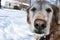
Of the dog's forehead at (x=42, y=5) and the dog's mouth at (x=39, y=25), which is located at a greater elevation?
the dog's forehead at (x=42, y=5)

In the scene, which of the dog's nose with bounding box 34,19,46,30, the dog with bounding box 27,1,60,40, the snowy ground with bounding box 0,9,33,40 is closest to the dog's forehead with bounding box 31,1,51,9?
the dog with bounding box 27,1,60,40

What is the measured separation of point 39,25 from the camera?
A: 2.65 feet

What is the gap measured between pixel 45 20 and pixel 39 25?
0.05 meters

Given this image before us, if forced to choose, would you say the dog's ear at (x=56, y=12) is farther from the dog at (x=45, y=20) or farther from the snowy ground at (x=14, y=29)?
the snowy ground at (x=14, y=29)

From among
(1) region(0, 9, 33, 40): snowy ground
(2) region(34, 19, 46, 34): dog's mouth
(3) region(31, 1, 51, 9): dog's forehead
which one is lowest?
(1) region(0, 9, 33, 40): snowy ground

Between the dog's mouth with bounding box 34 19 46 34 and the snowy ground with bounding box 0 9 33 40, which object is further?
the snowy ground with bounding box 0 9 33 40

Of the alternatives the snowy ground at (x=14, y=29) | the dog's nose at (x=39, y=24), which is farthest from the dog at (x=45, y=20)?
the snowy ground at (x=14, y=29)

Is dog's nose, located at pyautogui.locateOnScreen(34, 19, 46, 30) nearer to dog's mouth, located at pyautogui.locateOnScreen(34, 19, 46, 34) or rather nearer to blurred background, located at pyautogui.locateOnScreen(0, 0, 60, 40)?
dog's mouth, located at pyautogui.locateOnScreen(34, 19, 46, 34)

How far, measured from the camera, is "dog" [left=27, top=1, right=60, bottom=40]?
33.2 inches

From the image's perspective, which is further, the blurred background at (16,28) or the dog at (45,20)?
the blurred background at (16,28)

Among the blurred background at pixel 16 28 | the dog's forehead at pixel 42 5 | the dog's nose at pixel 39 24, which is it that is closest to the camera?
the dog's nose at pixel 39 24

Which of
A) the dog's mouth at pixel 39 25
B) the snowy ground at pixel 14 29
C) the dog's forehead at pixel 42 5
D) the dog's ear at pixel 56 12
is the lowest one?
the snowy ground at pixel 14 29

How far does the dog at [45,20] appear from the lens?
84cm

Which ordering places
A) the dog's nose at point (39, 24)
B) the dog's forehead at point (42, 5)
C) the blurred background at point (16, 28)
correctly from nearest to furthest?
the dog's nose at point (39, 24) < the dog's forehead at point (42, 5) < the blurred background at point (16, 28)
